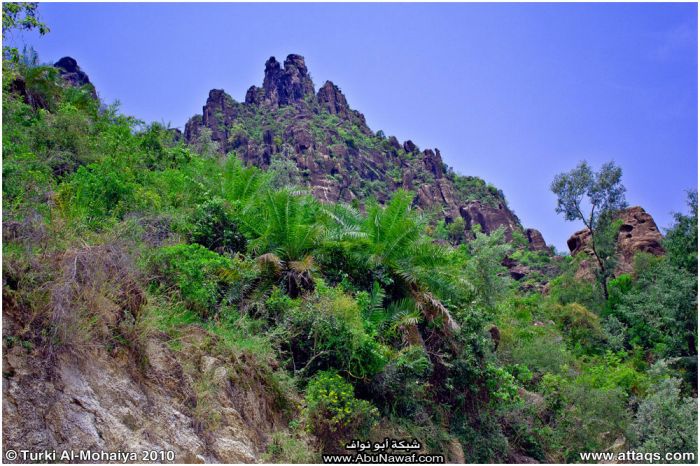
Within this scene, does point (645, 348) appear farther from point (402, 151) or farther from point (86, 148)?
point (402, 151)

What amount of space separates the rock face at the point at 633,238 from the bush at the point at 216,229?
28887 mm

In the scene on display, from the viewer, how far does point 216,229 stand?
1067cm

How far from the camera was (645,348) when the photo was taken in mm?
24141

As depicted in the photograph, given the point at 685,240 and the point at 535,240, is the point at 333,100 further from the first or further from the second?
the point at 685,240

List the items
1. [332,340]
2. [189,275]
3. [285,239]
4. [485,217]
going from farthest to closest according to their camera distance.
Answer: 1. [485,217]
2. [285,239]
3. [332,340]
4. [189,275]

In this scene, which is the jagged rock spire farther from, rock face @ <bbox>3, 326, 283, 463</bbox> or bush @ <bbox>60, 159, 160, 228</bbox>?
rock face @ <bbox>3, 326, 283, 463</bbox>

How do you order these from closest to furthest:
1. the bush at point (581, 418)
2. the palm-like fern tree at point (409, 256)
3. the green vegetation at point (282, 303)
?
the green vegetation at point (282, 303) < the palm-like fern tree at point (409, 256) < the bush at point (581, 418)

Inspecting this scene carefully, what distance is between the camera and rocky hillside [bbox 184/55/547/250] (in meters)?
62.9

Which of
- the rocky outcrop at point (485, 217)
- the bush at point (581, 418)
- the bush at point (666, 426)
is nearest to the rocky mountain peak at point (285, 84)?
the rocky outcrop at point (485, 217)

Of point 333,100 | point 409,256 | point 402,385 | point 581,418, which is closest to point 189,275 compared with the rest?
point 402,385

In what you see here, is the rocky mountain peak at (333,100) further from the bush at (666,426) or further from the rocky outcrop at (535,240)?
the bush at (666,426)

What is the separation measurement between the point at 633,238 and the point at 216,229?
32.7 metres

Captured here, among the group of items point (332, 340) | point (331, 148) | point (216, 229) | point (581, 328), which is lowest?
point (332, 340)

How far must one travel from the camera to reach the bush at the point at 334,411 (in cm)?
766
